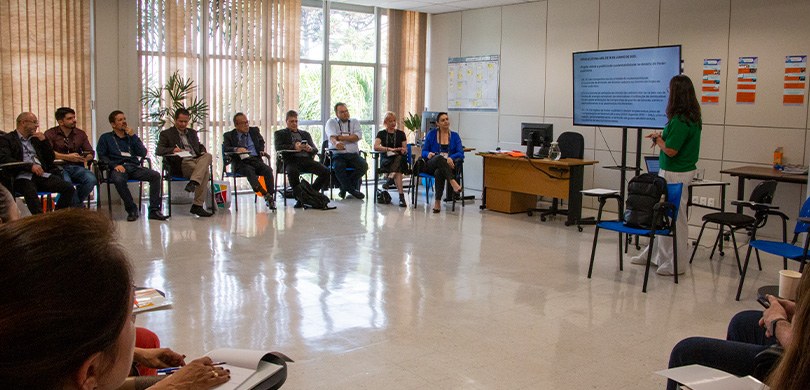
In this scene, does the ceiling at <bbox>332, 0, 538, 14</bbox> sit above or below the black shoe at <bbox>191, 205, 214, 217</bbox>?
above

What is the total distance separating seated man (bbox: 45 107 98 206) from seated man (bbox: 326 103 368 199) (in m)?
3.17

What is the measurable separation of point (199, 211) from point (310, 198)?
4.61ft

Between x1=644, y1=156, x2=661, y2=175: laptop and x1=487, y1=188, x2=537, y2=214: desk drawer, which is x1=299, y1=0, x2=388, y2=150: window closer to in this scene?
x1=487, y1=188, x2=537, y2=214: desk drawer

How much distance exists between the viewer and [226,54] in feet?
32.5

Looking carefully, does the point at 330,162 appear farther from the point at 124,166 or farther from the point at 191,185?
the point at 124,166

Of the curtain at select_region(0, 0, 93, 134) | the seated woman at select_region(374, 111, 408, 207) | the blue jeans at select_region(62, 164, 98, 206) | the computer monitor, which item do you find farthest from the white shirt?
the blue jeans at select_region(62, 164, 98, 206)

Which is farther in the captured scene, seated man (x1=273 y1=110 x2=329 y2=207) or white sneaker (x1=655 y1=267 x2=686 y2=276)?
→ seated man (x1=273 y1=110 x2=329 y2=207)

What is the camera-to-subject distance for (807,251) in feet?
15.5

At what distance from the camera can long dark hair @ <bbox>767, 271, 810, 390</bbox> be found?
4.04 ft

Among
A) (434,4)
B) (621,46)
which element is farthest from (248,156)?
(621,46)

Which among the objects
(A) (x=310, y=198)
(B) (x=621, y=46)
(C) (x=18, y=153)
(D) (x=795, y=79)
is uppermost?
(B) (x=621, y=46)

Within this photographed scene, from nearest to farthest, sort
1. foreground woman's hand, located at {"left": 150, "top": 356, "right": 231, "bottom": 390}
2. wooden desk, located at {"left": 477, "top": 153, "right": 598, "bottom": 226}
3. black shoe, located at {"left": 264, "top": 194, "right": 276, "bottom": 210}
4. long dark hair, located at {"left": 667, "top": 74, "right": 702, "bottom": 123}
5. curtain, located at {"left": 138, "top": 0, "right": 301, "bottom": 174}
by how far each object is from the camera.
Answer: foreground woman's hand, located at {"left": 150, "top": 356, "right": 231, "bottom": 390} < long dark hair, located at {"left": 667, "top": 74, "right": 702, "bottom": 123} < wooden desk, located at {"left": 477, "top": 153, "right": 598, "bottom": 226} < black shoe, located at {"left": 264, "top": 194, "right": 276, "bottom": 210} < curtain, located at {"left": 138, "top": 0, "right": 301, "bottom": 174}

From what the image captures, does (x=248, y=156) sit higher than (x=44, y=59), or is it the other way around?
(x=44, y=59)

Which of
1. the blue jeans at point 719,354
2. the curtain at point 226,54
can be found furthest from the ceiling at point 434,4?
the blue jeans at point 719,354
